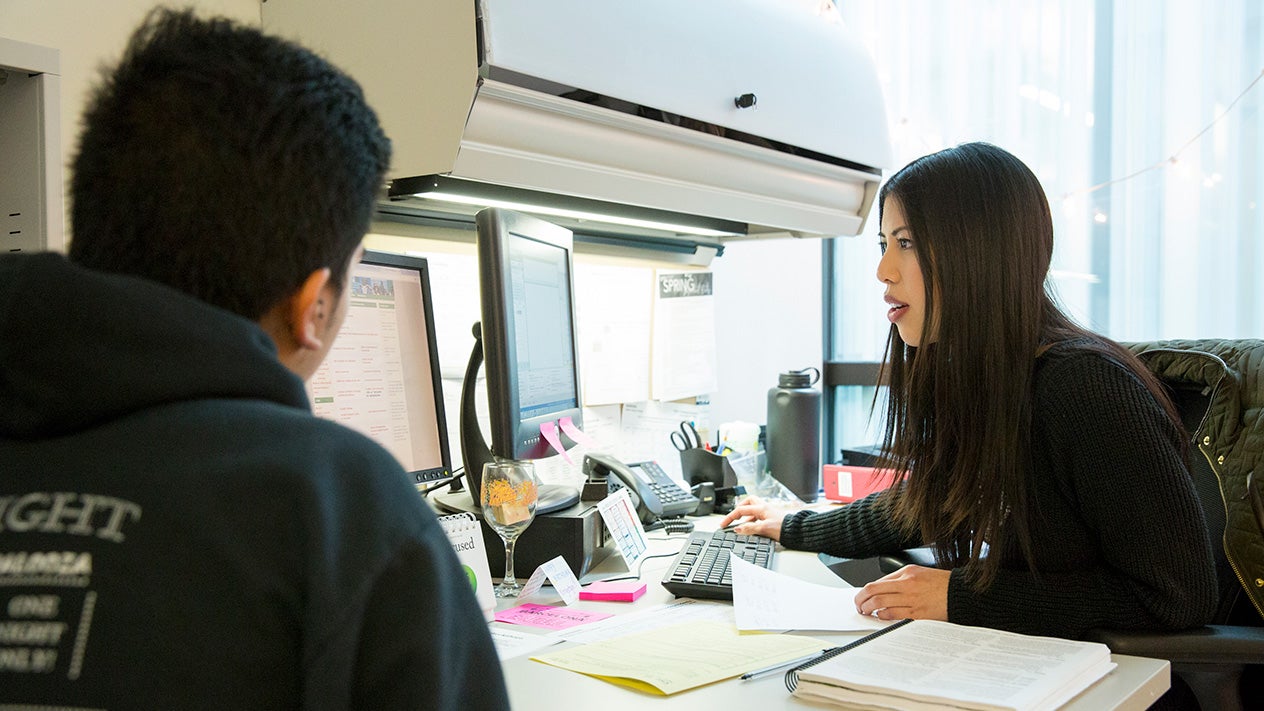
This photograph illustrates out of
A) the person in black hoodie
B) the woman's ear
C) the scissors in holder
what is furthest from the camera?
the scissors in holder

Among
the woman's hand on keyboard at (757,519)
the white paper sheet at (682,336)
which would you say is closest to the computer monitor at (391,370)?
the woman's hand on keyboard at (757,519)

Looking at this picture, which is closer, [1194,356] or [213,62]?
[213,62]

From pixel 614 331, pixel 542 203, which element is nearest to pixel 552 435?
pixel 542 203

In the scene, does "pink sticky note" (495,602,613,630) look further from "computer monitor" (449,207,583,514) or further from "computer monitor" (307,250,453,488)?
"computer monitor" (307,250,453,488)

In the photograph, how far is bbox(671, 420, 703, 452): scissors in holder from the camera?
2.12 m

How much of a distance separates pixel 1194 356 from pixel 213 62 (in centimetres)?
138

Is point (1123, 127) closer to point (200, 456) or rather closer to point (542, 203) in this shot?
point (542, 203)

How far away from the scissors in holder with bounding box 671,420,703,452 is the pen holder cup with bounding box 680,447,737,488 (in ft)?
0.15

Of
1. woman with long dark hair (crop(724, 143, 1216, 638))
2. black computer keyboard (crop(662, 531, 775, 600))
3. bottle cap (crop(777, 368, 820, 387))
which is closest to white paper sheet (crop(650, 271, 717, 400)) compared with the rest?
bottle cap (crop(777, 368, 820, 387))

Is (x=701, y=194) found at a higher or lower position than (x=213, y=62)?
higher

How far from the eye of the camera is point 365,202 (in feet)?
2.00

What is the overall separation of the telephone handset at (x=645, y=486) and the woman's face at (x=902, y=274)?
1.84ft

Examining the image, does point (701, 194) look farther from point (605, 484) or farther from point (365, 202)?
point (365, 202)

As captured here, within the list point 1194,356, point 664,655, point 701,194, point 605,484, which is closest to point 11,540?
point 664,655
